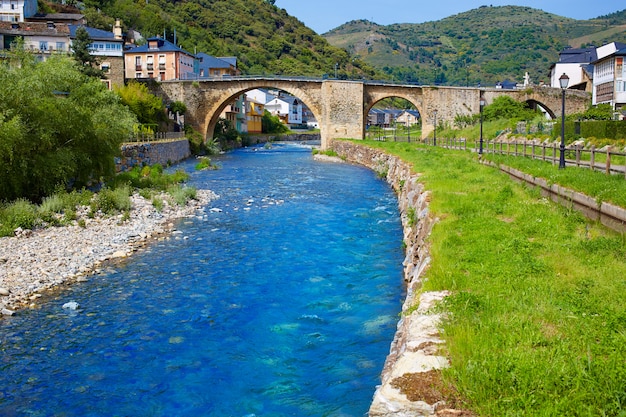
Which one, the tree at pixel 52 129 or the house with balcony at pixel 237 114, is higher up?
the house with balcony at pixel 237 114

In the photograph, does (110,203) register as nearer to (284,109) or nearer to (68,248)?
(68,248)

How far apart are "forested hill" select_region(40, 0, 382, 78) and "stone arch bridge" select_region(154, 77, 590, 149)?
3339cm

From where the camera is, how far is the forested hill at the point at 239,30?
9706 cm

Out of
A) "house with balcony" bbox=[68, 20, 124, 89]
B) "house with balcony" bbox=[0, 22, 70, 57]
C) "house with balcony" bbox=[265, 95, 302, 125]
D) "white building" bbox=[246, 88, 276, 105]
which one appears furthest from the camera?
"house with balcony" bbox=[265, 95, 302, 125]

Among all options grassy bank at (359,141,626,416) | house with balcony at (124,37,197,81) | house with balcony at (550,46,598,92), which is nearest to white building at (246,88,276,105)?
house with balcony at (124,37,197,81)

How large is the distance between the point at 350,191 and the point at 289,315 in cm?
1716

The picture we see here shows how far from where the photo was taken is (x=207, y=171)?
3766 cm

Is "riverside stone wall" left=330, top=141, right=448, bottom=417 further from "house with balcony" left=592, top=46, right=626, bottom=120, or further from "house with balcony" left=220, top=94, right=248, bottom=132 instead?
"house with balcony" left=220, top=94, right=248, bottom=132

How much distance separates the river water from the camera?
7402 millimetres

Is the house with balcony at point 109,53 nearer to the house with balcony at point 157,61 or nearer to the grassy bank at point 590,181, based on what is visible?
the house with balcony at point 157,61

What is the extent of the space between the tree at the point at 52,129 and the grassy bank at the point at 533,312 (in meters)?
13.5

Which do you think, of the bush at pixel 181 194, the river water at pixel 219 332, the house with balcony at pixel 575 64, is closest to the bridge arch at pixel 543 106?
the house with balcony at pixel 575 64

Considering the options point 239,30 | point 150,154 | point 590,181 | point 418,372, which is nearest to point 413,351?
point 418,372

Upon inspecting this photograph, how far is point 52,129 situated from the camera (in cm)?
1950
